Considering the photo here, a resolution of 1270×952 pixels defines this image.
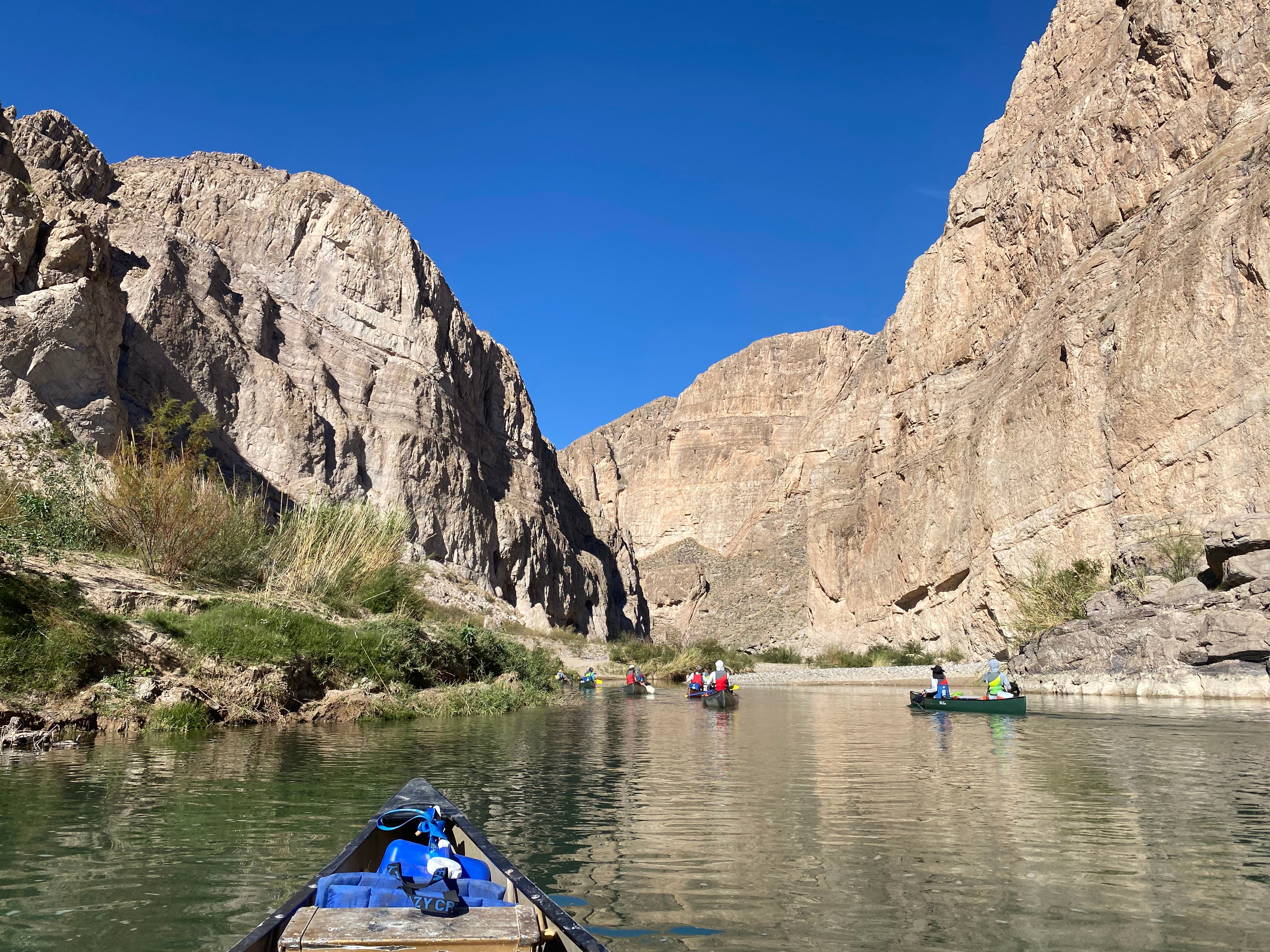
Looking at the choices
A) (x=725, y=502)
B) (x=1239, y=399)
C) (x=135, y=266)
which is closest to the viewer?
(x=1239, y=399)

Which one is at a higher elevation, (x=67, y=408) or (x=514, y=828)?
(x=67, y=408)

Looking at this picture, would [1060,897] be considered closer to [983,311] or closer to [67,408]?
[67,408]

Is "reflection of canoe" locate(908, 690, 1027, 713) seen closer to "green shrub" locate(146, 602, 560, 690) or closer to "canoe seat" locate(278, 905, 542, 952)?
"green shrub" locate(146, 602, 560, 690)

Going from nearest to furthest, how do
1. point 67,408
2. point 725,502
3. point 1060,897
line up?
point 1060,897
point 67,408
point 725,502

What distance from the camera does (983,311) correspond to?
165 ft

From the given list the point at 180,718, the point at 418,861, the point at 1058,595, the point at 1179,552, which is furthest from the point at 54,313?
the point at 1179,552

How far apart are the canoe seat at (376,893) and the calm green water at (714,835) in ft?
3.24

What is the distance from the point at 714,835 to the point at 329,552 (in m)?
14.7

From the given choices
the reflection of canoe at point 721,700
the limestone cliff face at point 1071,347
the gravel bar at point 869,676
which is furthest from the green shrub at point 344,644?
the limestone cliff face at point 1071,347

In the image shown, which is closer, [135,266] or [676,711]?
[676,711]

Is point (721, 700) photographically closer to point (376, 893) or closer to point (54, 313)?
point (376, 893)

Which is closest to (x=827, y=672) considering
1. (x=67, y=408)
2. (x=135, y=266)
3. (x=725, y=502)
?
(x=67, y=408)

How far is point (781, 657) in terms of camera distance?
5753cm

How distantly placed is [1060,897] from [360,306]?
53243 mm
